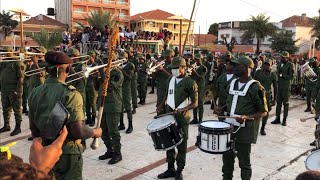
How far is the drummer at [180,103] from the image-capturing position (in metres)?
5.68

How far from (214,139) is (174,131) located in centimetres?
80

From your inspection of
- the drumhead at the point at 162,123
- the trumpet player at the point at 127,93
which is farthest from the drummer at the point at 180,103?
the trumpet player at the point at 127,93

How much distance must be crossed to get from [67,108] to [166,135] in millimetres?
2273

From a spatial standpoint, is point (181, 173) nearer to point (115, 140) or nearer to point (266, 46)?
point (115, 140)

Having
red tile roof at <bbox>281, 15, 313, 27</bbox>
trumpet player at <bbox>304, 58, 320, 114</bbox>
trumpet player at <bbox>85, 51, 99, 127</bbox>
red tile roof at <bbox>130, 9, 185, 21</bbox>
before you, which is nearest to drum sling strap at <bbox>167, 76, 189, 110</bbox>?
trumpet player at <bbox>85, 51, 99, 127</bbox>

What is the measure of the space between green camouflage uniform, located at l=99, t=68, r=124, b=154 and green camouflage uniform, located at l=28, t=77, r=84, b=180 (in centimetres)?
276

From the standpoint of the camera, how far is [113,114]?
6.50m

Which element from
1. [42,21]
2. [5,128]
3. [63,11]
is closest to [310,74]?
[5,128]

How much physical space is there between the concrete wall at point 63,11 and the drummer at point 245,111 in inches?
1979

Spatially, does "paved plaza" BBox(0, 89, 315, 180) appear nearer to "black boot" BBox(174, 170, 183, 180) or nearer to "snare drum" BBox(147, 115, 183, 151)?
"black boot" BBox(174, 170, 183, 180)

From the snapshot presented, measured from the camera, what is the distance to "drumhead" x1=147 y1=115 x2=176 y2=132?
208 inches

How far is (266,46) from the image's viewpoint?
63.9 m

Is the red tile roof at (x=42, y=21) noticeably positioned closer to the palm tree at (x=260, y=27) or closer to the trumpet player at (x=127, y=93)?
the palm tree at (x=260, y=27)

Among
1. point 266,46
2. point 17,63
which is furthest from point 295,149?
point 266,46
